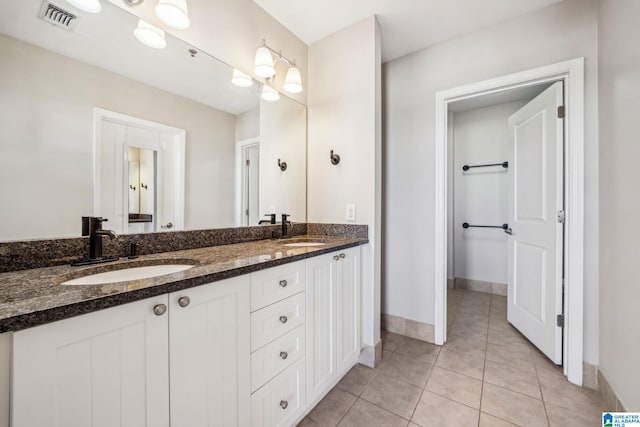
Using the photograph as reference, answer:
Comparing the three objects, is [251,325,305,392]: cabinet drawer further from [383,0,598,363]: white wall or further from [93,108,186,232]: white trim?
[383,0,598,363]: white wall

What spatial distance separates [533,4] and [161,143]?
100 inches

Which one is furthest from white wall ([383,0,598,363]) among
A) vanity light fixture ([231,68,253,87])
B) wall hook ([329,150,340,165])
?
vanity light fixture ([231,68,253,87])

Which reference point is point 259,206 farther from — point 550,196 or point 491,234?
point 491,234

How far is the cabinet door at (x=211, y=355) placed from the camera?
78 cm

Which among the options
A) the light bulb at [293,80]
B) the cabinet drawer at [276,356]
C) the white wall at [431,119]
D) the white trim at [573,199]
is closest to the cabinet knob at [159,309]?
the cabinet drawer at [276,356]

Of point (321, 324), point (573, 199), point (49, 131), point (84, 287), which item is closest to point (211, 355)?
point (84, 287)

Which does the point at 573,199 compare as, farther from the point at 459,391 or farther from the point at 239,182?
the point at 239,182

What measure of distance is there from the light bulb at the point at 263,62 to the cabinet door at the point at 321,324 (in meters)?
1.31

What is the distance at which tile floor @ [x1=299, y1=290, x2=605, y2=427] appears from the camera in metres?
1.33

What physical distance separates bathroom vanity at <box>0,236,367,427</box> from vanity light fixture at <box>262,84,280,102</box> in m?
1.27

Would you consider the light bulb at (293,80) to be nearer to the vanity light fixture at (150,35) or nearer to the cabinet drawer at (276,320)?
the vanity light fixture at (150,35)

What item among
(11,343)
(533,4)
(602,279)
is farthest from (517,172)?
(11,343)

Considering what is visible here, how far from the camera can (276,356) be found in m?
1.11

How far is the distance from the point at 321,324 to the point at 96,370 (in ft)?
3.17
